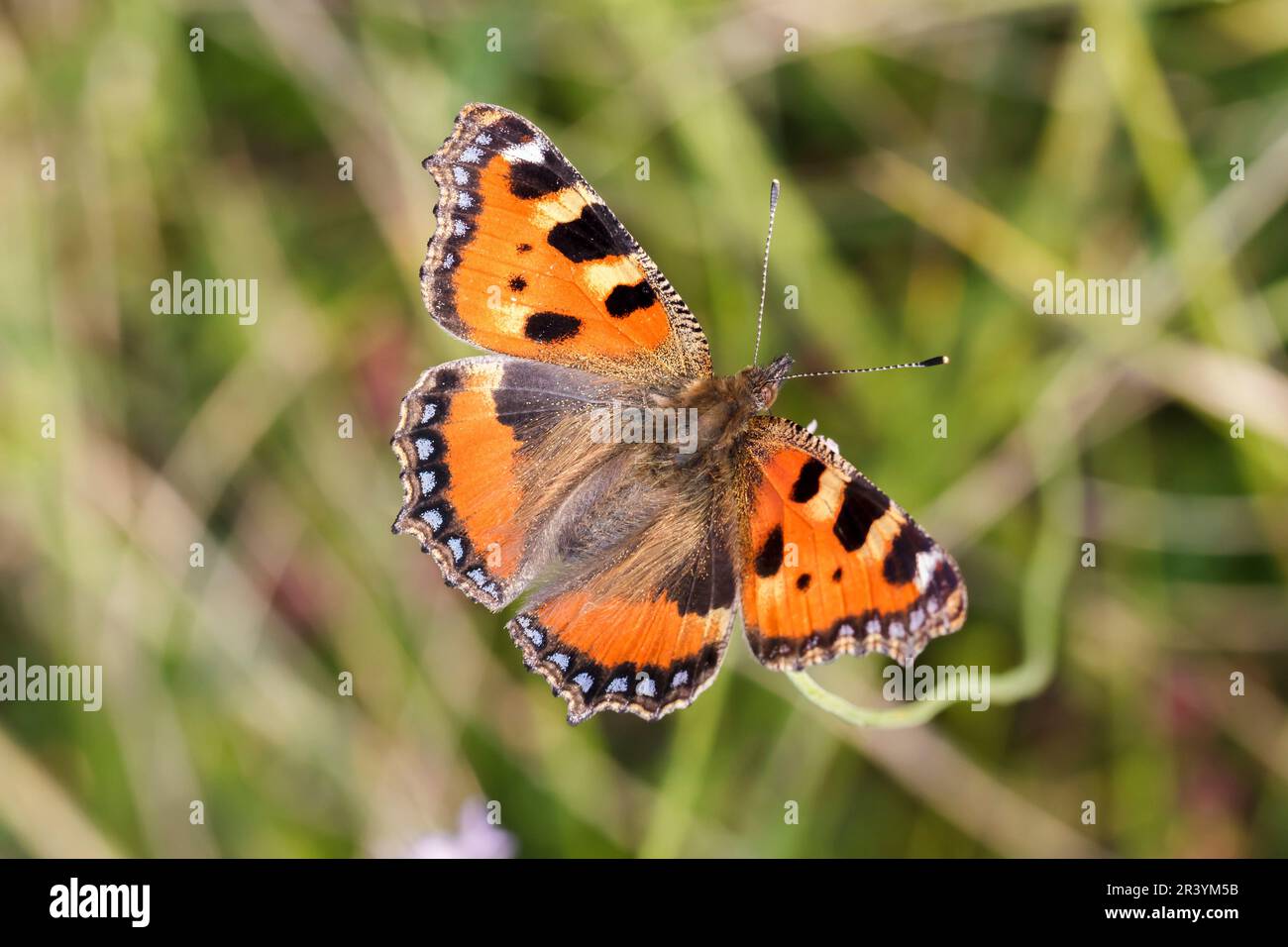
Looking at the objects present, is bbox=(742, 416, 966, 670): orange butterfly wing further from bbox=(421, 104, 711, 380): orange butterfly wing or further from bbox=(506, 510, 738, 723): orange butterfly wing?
bbox=(421, 104, 711, 380): orange butterfly wing

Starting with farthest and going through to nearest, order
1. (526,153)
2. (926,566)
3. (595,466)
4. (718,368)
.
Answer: (718,368) < (595,466) < (526,153) < (926,566)

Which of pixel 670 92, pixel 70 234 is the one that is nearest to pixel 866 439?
pixel 670 92

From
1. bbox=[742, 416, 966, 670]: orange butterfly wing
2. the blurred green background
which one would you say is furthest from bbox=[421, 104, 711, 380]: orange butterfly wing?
the blurred green background

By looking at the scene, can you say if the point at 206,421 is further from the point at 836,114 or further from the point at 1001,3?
the point at 1001,3

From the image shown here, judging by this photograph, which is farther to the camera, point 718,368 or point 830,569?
point 718,368

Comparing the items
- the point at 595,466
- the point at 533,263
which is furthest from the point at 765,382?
the point at 533,263

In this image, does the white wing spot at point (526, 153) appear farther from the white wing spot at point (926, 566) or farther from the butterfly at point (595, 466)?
the white wing spot at point (926, 566)

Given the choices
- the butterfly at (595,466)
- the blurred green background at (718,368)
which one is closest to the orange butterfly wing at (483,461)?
the butterfly at (595,466)

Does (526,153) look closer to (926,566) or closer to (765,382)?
(765,382)
